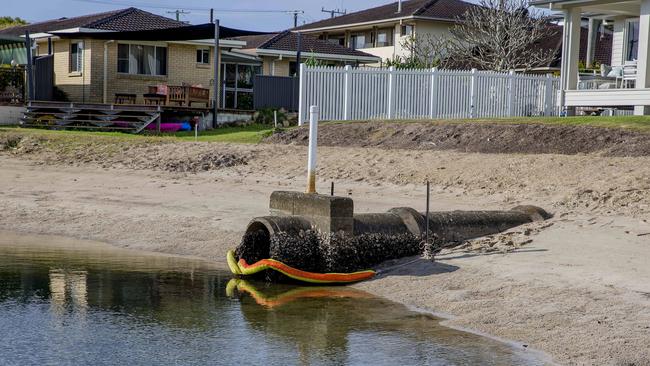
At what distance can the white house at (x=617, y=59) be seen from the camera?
84.1ft

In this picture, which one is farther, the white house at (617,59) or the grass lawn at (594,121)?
the white house at (617,59)

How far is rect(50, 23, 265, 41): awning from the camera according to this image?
3294 centimetres

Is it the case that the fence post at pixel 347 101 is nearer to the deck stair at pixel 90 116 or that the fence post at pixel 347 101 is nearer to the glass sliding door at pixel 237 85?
the deck stair at pixel 90 116

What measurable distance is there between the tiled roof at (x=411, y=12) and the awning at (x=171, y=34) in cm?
2255

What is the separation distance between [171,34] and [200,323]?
80.3 ft

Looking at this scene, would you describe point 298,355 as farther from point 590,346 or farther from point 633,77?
point 633,77

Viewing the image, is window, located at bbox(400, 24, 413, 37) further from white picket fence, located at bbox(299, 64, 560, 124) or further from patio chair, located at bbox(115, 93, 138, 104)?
white picket fence, located at bbox(299, 64, 560, 124)

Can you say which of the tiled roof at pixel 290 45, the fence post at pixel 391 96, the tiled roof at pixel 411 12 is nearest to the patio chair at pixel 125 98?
the tiled roof at pixel 290 45

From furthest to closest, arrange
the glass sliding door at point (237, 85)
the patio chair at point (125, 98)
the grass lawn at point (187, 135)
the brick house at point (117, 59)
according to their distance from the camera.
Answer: the glass sliding door at point (237, 85)
the brick house at point (117, 59)
the patio chair at point (125, 98)
the grass lawn at point (187, 135)

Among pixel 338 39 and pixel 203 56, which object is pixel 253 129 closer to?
pixel 203 56

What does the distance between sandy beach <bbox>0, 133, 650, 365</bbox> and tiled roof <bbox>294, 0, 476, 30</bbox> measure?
34.2 meters

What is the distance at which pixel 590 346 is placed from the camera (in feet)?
29.6

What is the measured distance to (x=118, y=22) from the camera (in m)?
39.2

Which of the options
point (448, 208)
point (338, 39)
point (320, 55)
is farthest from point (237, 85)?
point (448, 208)
